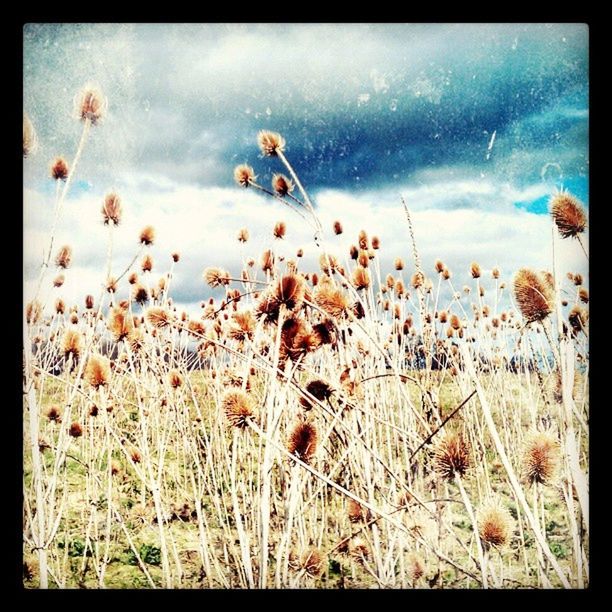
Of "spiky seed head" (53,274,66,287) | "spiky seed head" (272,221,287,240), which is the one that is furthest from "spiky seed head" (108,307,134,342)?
"spiky seed head" (272,221,287,240)

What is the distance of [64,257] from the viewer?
2.46 meters

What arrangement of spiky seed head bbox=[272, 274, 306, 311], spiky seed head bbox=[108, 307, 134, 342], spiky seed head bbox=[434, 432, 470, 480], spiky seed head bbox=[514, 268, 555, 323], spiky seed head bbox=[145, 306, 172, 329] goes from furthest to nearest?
spiky seed head bbox=[108, 307, 134, 342]
spiky seed head bbox=[145, 306, 172, 329]
spiky seed head bbox=[514, 268, 555, 323]
spiky seed head bbox=[434, 432, 470, 480]
spiky seed head bbox=[272, 274, 306, 311]

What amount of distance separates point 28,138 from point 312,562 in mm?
1941

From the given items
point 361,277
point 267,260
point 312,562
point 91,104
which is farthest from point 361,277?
point 91,104

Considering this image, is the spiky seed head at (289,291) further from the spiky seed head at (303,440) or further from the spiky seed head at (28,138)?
the spiky seed head at (28,138)

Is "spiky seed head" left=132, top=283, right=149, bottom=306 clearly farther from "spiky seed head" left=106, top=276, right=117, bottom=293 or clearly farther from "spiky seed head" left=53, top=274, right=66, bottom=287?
"spiky seed head" left=53, top=274, right=66, bottom=287

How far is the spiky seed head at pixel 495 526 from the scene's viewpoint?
1.97 metres

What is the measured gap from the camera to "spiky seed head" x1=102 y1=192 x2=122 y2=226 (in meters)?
2.44

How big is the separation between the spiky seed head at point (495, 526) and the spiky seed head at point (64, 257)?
174 cm

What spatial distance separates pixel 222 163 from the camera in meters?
2.50

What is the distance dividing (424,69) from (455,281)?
2.72 ft

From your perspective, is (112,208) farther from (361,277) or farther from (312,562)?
(312,562)

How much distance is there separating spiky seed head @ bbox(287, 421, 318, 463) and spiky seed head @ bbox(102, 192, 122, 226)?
3.55 ft
